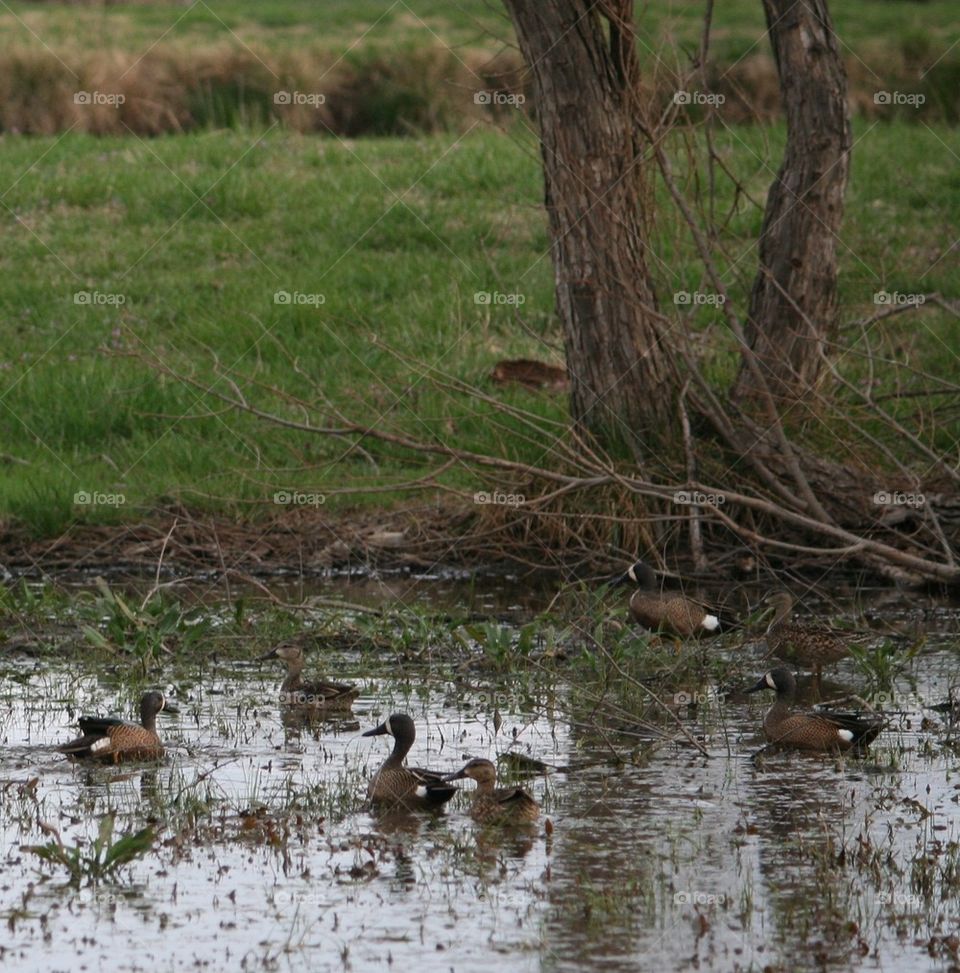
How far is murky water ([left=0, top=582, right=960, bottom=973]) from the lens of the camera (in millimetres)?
5703

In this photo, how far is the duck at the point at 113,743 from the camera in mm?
7723

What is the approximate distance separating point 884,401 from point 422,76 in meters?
11.7

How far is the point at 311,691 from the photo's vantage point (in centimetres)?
880

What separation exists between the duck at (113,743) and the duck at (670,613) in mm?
3128

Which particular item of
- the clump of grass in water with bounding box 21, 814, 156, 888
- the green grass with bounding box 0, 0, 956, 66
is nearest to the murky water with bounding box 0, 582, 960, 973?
the clump of grass in water with bounding box 21, 814, 156, 888

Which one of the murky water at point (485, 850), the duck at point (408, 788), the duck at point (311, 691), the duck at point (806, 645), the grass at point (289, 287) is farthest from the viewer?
the grass at point (289, 287)

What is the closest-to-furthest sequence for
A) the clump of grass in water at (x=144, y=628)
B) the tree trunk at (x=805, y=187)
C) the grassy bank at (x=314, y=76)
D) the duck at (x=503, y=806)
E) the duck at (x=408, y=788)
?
the duck at (x=503, y=806) → the duck at (x=408, y=788) → the clump of grass in water at (x=144, y=628) → the tree trunk at (x=805, y=187) → the grassy bank at (x=314, y=76)

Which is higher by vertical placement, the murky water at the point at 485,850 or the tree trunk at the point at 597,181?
the tree trunk at the point at 597,181

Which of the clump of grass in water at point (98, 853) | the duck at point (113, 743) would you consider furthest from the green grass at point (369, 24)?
the clump of grass in water at point (98, 853)

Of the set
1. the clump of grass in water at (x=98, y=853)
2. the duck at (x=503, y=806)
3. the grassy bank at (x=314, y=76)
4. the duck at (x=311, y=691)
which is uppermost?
the grassy bank at (x=314, y=76)

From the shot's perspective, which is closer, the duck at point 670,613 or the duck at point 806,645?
the duck at point 806,645

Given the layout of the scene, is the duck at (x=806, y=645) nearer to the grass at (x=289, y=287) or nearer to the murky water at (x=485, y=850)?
the murky water at (x=485, y=850)

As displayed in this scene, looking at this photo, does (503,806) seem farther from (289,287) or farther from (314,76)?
(314,76)

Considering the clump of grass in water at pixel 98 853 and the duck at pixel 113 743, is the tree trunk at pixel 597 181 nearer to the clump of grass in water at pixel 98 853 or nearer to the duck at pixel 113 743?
the duck at pixel 113 743
